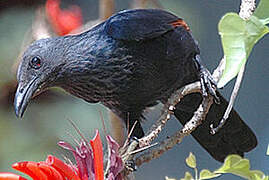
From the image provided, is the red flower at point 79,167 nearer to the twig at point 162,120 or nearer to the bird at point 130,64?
the twig at point 162,120

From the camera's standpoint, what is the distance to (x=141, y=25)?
68 centimetres

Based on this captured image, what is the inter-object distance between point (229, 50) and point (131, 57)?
44 cm

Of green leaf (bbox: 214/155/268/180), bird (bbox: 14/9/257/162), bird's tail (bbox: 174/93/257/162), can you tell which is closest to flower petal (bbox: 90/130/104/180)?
green leaf (bbox: 214/155/268/180)

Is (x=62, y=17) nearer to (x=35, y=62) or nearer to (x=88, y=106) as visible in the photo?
(x=88, y=106)

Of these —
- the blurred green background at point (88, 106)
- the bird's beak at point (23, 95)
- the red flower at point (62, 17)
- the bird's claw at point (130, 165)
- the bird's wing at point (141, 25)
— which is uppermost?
the bird's wing at point (141, 25)

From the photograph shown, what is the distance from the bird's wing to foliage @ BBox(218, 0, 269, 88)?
0.45 metres

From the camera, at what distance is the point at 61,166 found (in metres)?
0.38

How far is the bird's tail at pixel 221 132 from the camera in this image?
0.70 metres

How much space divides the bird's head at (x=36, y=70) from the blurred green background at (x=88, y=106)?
13.0 inches

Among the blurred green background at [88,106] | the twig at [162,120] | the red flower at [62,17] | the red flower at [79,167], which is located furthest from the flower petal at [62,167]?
the red flower at [62,17]

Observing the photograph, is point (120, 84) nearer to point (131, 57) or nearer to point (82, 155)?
point (131, 57)

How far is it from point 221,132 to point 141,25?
208 mm

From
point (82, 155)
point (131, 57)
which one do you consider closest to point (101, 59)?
point (131, 57)

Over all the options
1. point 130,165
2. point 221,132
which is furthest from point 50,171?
point 221,132
